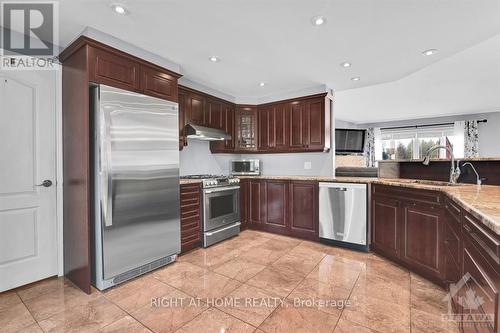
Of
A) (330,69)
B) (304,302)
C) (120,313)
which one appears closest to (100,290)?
(120,313)

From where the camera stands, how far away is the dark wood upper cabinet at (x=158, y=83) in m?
2.52

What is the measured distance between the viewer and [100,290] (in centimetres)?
214

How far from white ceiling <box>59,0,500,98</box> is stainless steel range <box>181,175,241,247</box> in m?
1.67

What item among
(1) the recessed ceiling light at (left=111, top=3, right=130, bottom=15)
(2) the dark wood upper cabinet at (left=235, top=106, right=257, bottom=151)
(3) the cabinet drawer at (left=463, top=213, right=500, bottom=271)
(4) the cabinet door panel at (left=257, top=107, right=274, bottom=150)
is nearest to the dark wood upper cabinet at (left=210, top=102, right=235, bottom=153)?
(2) the dark wood upper cabinet at (left=235, top=106, right=257, bottom=151)

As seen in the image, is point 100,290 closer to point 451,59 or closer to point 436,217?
point 436,217

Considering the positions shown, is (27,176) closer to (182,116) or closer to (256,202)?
(182,116)

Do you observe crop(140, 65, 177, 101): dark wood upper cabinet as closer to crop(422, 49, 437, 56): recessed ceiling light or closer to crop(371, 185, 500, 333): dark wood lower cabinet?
crop(371, 185, 500, 333): dark wood lower cabinet

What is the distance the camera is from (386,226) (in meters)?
2.79

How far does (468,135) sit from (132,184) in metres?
8.92

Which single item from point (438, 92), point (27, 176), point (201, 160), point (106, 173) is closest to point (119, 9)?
point (106, 173)

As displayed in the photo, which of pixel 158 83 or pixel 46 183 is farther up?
pixel 158 83

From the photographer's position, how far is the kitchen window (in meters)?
7.00

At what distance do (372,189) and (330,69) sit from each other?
1.76m

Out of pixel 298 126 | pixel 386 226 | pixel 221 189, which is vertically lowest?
pixel 386 226
